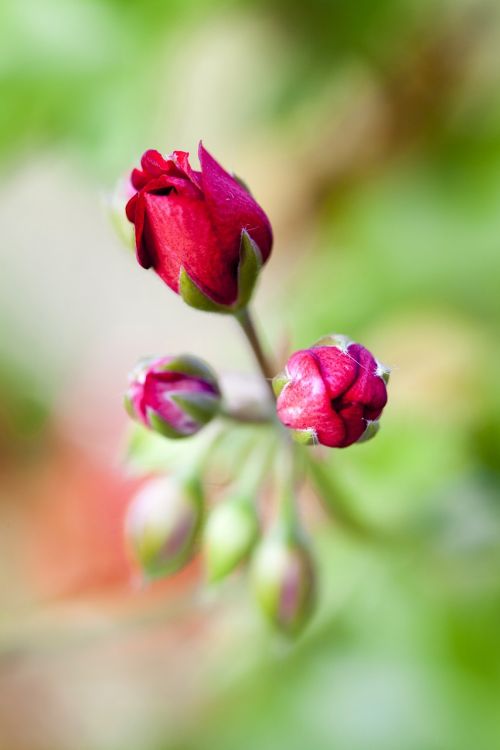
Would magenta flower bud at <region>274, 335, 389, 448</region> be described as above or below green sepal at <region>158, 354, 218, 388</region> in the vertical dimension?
below

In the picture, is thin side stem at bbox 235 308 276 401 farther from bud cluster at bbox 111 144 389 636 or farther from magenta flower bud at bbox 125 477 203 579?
magenta flower bud at bbox 125 477 203 579

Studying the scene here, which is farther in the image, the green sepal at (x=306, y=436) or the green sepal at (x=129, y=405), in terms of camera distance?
the green sepal at (x=129, y=405)

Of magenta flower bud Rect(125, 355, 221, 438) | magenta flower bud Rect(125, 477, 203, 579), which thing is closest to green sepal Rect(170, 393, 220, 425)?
magenta flower bud Rect(125, 355, 221, 438)

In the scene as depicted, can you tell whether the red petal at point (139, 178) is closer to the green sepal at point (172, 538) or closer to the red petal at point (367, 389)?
the red petal at point (367, 389)

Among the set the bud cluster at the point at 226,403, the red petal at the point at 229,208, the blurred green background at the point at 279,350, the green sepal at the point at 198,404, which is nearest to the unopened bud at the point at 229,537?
the bud cluster at the point at 226,403

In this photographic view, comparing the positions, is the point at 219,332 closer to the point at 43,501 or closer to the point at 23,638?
the point at 43,501
